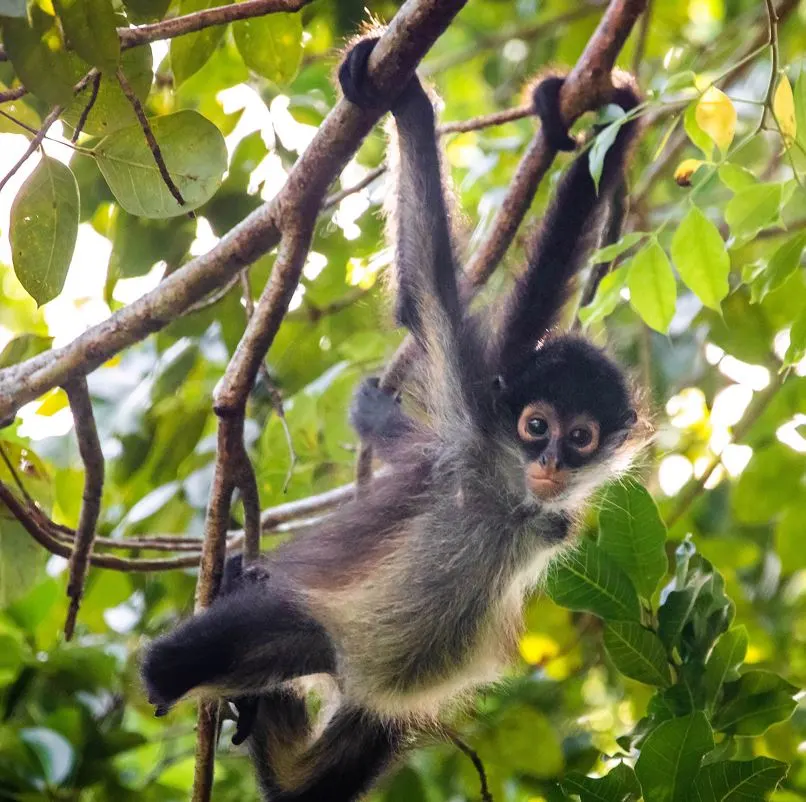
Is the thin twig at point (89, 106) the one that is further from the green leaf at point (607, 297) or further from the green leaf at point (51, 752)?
the green leaf at point (51, 752)

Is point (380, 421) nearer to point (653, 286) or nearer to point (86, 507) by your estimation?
point (86, 507)

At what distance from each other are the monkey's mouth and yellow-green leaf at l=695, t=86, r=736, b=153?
4.12ft

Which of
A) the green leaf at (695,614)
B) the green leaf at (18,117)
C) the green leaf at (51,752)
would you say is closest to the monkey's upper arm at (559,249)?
the green leaf at (695,614)

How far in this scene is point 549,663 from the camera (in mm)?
5188

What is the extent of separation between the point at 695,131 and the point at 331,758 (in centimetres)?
259

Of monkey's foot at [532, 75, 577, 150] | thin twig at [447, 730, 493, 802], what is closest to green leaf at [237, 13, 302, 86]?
monkey's foot at [532, 75, 577, 150]

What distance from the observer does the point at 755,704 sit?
A: 297cm

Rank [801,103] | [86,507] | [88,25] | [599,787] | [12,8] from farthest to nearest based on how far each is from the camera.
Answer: [86,507], [599,787], [801,103], [88,25], [12,8]

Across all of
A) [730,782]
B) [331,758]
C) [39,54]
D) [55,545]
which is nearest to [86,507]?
[55,545]

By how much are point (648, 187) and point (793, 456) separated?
1.59m

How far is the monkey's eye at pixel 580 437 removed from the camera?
11.4ft

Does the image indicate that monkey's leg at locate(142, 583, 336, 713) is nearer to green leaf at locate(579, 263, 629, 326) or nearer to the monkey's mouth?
the monkey's mouth

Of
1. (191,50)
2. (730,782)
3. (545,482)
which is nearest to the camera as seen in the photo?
(730,782)

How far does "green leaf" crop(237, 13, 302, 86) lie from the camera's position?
129 inches
